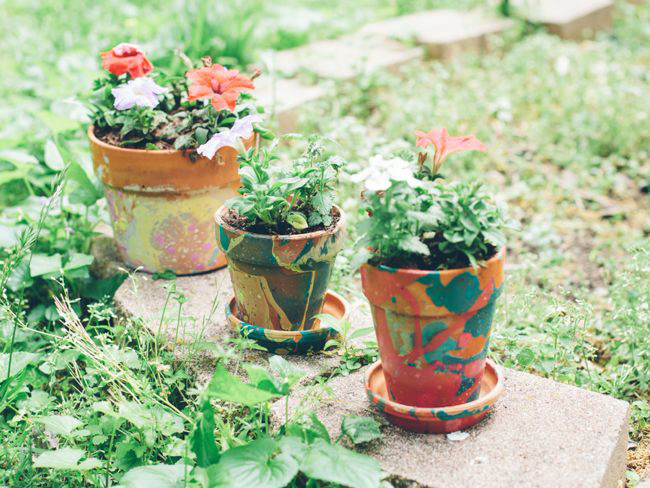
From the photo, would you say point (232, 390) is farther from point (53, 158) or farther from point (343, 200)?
point (343, 200)

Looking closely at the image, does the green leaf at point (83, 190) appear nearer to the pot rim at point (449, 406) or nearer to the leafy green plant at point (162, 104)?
the leafy green plant at point (162, 104)

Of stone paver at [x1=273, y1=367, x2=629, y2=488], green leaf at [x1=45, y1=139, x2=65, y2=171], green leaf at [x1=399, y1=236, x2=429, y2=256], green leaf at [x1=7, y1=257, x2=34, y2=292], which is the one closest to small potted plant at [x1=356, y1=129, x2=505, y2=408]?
green leaf at [x1=399, y1=236, x2=429, y2=256]

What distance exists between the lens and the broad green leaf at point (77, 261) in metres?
2.24

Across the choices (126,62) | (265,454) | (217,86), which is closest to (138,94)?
(126,62)

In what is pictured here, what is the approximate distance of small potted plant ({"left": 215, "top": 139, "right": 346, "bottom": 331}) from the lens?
1793mm

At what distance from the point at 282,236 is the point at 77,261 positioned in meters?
0.81

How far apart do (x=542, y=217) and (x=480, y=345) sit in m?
1.69

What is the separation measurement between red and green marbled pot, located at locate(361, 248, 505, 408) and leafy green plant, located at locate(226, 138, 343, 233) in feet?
1.03

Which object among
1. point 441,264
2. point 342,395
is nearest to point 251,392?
point 342,395

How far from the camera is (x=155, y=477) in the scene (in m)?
1.51

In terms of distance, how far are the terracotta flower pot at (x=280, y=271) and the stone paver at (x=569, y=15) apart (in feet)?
12.6

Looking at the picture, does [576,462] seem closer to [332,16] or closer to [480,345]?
[480,345]

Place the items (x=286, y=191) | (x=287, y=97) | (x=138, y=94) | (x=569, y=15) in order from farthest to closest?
(x=569, y=15) < (x=287, y=97) < (x=138, y=94) < (x=286, y=191)

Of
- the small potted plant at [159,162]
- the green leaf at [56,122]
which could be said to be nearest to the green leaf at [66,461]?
the small potted plant at [159,162]
